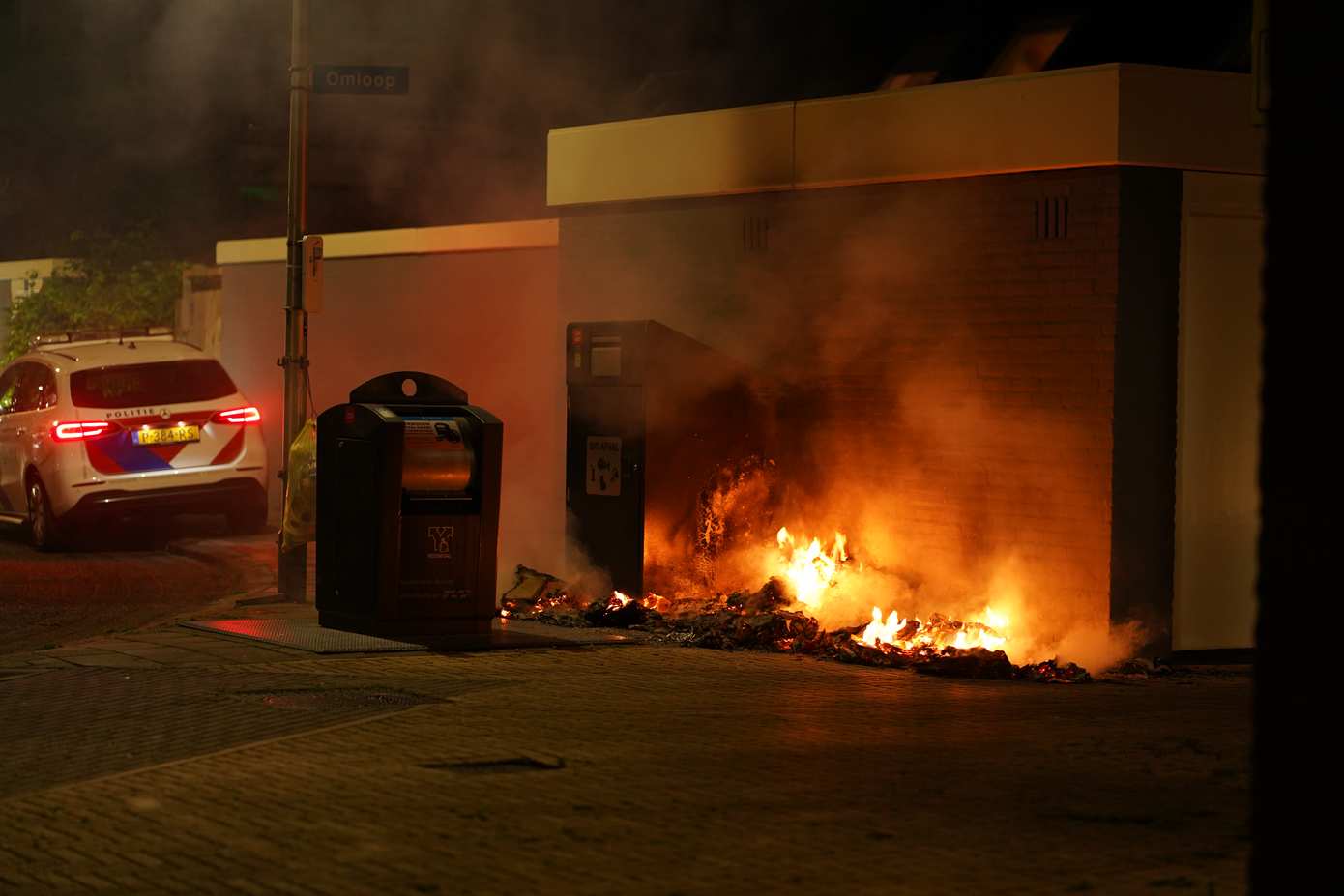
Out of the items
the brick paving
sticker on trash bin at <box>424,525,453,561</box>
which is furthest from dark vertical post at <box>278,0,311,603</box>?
the brick paving

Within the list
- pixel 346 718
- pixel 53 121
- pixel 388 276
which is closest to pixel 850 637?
→ pixel 346 718

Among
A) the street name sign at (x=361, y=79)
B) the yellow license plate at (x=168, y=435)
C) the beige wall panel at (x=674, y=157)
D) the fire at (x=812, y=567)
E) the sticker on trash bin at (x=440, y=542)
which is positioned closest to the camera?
the sticker on trash bin at (x=440, y=542)

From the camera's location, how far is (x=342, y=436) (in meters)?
10.6

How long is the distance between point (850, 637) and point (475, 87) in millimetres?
11785

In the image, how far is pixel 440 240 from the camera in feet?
60.2

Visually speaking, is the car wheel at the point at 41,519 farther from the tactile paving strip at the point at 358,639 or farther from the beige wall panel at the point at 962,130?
the beige wall panel at the point at 962,130

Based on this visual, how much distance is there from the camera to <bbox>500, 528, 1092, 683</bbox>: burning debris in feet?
33.4

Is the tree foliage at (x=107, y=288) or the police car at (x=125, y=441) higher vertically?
the tree foliage at (x=107, y=288)

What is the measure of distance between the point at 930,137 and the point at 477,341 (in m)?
7.70

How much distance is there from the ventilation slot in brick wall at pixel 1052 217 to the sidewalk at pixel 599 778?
A: 8.62 ft

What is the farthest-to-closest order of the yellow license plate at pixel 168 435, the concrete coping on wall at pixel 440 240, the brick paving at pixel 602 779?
the concrete coping on wall at pixel 440 240, the yellow license plate at pixel 168 435, the brick paving at pixel 602 779

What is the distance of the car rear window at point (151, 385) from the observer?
16.7 meters

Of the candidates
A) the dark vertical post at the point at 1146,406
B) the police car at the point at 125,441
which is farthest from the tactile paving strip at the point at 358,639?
the police car at the point at 125,441

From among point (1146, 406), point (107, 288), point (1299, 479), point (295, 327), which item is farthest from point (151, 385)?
point (1299, 479)
